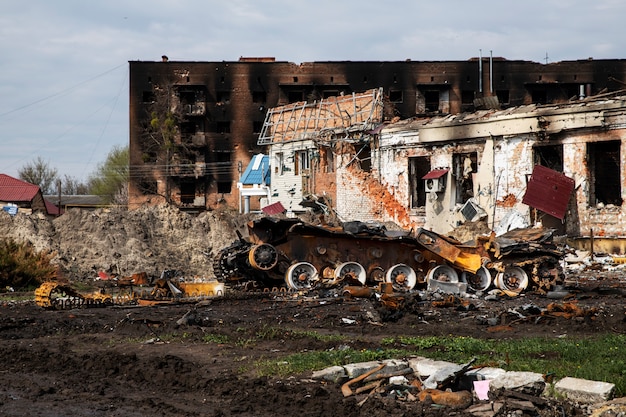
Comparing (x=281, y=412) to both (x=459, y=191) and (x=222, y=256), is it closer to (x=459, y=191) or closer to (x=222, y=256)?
(x=222, y=256)

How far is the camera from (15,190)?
7100 centimetres

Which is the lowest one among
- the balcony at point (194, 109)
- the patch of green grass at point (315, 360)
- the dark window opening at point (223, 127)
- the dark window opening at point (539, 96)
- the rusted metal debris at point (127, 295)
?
the patch of green grass at point (315, 360)

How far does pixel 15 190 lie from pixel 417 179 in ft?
151

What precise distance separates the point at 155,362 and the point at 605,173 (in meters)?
24.4

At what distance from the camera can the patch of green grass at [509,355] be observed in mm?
8680

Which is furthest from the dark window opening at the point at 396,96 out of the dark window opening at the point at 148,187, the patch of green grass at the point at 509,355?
the patch of green grass at the point at 509,355

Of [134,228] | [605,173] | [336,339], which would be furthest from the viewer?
[134,228]

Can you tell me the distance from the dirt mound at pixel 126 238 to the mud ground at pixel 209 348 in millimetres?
11410

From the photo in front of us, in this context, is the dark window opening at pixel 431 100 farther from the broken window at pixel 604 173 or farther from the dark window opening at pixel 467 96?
the broken window at pixel 604 173

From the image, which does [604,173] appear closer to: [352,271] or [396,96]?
[352,271]

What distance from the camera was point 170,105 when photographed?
215 feet

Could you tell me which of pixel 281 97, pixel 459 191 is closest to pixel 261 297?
pixel 459 191

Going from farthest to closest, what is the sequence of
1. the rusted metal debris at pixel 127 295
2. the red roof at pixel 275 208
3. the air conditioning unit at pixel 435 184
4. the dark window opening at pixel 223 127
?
the dark window opening at pixel 223 127 < the red roof at pixel 275 208 < the air conditioning unit at pixel 435 184 < the rusted metal debris at pixel 127 295

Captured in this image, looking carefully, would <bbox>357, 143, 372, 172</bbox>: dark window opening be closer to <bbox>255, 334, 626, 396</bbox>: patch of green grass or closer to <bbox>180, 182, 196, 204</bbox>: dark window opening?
<bbox>255, 334, 626, 396</bbox>: patch of green grass
